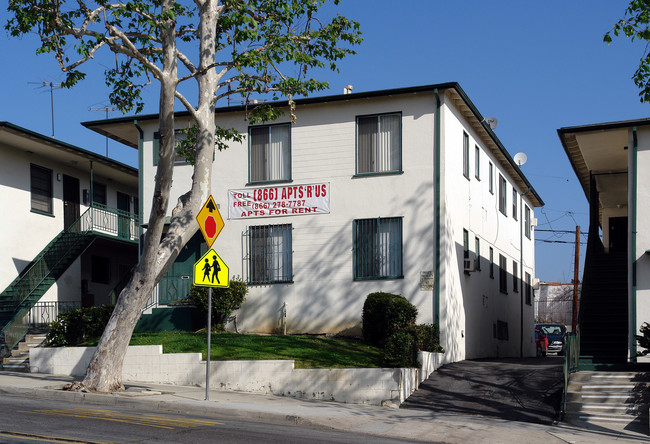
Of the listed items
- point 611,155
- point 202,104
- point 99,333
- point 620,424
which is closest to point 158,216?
point 202,104

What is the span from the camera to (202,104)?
55.9 feet

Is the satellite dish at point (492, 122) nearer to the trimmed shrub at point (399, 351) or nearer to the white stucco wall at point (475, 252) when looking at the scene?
the white stucco wall at point (475, 252)

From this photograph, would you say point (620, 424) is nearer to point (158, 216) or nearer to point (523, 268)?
point (158, 216)

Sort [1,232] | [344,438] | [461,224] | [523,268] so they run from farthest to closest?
[523,268]
[1,232]
[461,224]
[344,438]

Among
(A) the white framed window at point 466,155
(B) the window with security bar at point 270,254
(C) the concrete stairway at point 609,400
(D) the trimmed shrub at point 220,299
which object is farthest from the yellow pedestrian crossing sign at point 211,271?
(A) the white framed window at point 466,155

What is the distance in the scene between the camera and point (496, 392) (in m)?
17.0

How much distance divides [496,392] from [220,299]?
8.43m

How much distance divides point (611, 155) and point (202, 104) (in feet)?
38.1

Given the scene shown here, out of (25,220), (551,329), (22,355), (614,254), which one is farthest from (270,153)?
(551,329)

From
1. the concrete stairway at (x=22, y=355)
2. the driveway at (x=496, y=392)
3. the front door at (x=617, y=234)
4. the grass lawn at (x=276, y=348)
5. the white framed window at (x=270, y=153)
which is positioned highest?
the white framed window at (x=270, y=153)

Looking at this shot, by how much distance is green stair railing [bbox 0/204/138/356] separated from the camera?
22516 millimetres

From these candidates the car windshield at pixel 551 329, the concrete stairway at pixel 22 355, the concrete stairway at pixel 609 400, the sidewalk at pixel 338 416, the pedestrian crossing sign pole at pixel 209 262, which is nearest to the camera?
the sidewalk at pixel 338 416

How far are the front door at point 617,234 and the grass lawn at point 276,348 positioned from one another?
537 inches

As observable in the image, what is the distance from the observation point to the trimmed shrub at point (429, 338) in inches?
754
